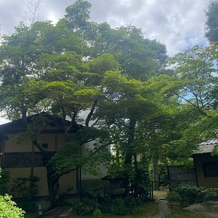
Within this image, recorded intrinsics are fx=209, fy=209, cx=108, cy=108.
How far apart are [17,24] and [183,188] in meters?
12.8

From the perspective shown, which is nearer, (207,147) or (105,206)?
(105,206)

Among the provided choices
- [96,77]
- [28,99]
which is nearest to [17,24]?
[28,99]

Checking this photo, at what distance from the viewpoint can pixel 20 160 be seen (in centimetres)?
1257

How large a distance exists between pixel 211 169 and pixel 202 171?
1.74 ft

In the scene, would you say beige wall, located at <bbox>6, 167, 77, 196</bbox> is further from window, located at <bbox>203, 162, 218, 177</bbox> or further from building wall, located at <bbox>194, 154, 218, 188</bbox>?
window, located at <bbox>203, 162, 218, 177</bbox>

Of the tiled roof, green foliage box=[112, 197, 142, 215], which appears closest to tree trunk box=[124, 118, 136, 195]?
green foliage box=[112, 197, 142, 215]

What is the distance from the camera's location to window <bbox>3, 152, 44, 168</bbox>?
40.6ft

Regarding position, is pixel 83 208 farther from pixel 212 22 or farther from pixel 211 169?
pixel 212 22

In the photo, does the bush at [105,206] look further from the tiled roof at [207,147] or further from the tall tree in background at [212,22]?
the tall tree in background at [212,22]

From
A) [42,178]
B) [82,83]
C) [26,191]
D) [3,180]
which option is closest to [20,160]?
[42,178]

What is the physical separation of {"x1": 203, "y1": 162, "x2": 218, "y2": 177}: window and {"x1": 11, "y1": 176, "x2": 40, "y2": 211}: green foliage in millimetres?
9745

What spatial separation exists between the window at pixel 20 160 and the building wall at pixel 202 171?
953cm

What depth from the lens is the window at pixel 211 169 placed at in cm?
1190

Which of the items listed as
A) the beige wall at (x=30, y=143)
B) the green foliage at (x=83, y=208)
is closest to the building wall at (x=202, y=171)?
the green foliage at (x=83, y=208)
